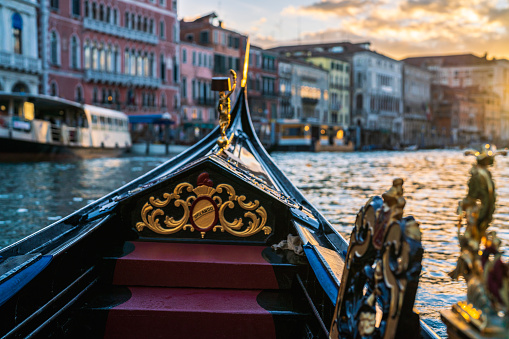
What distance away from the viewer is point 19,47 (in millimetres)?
13133

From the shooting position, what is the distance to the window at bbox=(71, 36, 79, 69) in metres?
14.9

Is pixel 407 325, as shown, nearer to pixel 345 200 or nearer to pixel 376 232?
pixel 376 232

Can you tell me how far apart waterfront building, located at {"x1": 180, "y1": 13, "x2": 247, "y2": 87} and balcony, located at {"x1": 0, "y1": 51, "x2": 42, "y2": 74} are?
28.4ft

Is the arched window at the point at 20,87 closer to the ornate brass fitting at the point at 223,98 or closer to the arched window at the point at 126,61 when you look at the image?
the arched window at the point at 126,61

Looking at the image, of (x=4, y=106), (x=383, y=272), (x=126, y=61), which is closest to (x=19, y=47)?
(x=126, y=61)

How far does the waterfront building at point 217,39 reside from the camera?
69.1 feet

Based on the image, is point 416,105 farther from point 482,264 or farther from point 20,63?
point 482,264

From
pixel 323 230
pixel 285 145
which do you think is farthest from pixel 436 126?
pixel 323 230

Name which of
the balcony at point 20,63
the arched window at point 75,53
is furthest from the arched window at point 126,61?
the balcony at point 20,63

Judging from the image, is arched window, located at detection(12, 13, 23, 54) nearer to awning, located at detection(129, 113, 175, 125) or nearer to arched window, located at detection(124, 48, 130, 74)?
awning, located at detection(129, 113, 175, 125)

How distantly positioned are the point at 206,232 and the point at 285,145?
1913 cm

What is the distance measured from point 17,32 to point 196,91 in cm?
804

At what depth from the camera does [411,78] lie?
34969 mm

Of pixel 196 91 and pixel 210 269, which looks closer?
pixel 210 269
